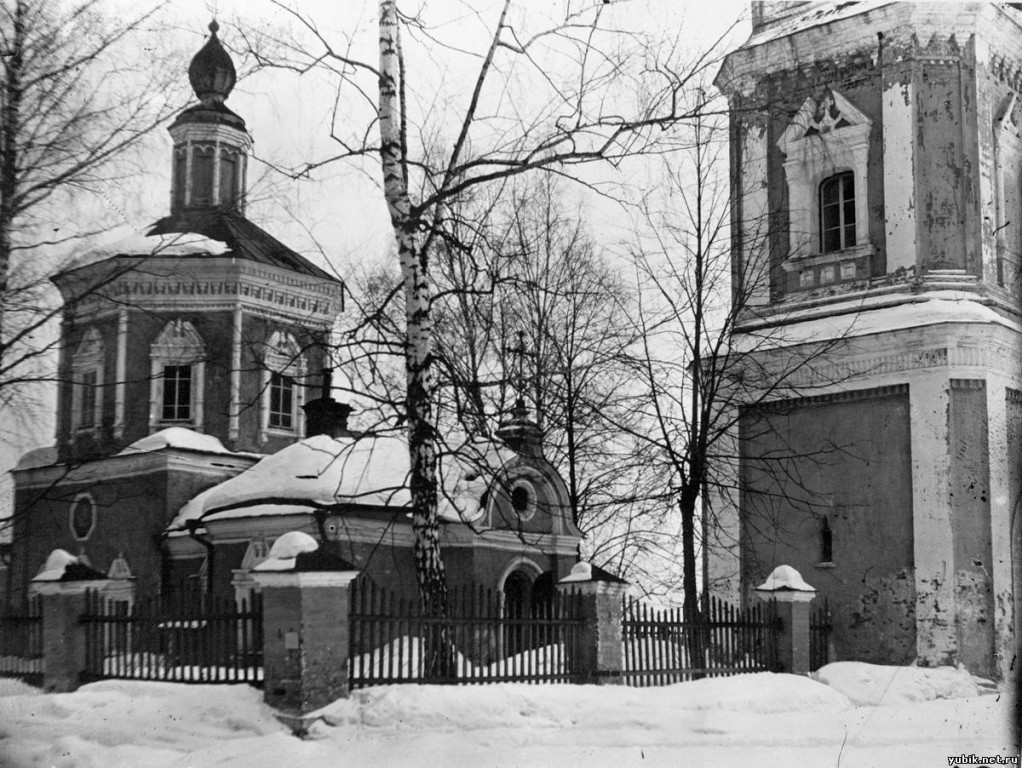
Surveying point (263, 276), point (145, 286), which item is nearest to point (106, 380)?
point (145, 286)

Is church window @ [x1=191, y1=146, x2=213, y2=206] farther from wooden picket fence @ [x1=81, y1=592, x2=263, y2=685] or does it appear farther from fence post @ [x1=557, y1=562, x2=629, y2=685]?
fence post @ [x1=557, y1=562, x2=629, y2=685]

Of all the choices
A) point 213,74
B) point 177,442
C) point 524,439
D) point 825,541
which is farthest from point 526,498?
point 213,74

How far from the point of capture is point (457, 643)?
36.3 ft

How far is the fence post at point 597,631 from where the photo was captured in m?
12.1

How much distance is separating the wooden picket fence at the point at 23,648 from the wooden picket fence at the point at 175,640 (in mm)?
562

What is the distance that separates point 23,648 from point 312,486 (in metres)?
6.34

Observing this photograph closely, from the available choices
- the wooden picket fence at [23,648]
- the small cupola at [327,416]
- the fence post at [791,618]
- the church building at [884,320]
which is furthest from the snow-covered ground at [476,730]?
the small cupola at [327,416]

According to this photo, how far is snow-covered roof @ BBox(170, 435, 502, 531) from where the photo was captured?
17953 millimetres

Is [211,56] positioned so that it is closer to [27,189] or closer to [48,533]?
[27,189]

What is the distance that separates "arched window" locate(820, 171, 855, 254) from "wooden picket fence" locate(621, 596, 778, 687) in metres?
5.06

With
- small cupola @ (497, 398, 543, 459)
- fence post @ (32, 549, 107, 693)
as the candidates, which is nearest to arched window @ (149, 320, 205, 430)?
small cupola @ (497, 398, 543, 459)

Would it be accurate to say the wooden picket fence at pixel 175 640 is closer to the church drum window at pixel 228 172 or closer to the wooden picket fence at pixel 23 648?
the wooden picket fence at pixel 23 648

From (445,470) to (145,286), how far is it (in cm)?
591

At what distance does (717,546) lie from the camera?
16.3m
